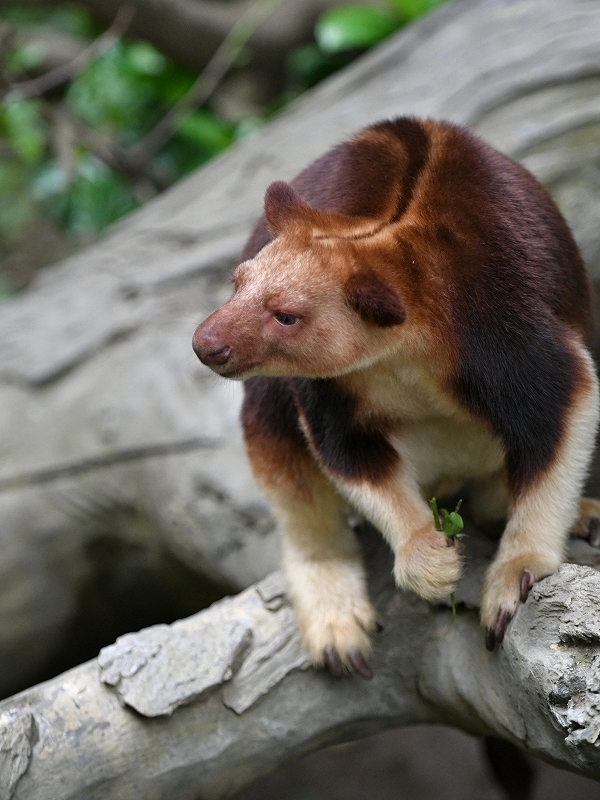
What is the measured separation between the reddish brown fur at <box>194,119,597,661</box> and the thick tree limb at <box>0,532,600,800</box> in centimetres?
24

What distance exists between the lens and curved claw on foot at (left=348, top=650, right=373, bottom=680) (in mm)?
2713

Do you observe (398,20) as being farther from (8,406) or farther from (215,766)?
(215,766)

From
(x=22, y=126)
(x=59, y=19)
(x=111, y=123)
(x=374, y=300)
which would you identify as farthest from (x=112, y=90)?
(x=374, y=300)

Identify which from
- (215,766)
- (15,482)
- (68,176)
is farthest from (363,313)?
(68,176)

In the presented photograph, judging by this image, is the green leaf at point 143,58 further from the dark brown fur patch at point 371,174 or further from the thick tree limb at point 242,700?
the thick tree limb at point 242,700

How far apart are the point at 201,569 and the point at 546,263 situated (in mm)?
2288

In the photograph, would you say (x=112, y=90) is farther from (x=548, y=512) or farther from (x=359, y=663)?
(x=548, y=512)

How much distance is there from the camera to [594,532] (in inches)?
104

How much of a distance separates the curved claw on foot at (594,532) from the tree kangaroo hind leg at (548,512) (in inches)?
9.8

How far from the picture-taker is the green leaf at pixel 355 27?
5965 millimetres

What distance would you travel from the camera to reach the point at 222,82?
25.2 ft

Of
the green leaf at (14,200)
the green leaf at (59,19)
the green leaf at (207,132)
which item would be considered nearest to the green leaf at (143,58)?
the green leaf at (207,132)

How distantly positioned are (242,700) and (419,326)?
127 centimetres

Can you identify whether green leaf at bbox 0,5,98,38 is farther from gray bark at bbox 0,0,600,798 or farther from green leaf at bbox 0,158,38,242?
gray bark at bbox 0,0,600,798
